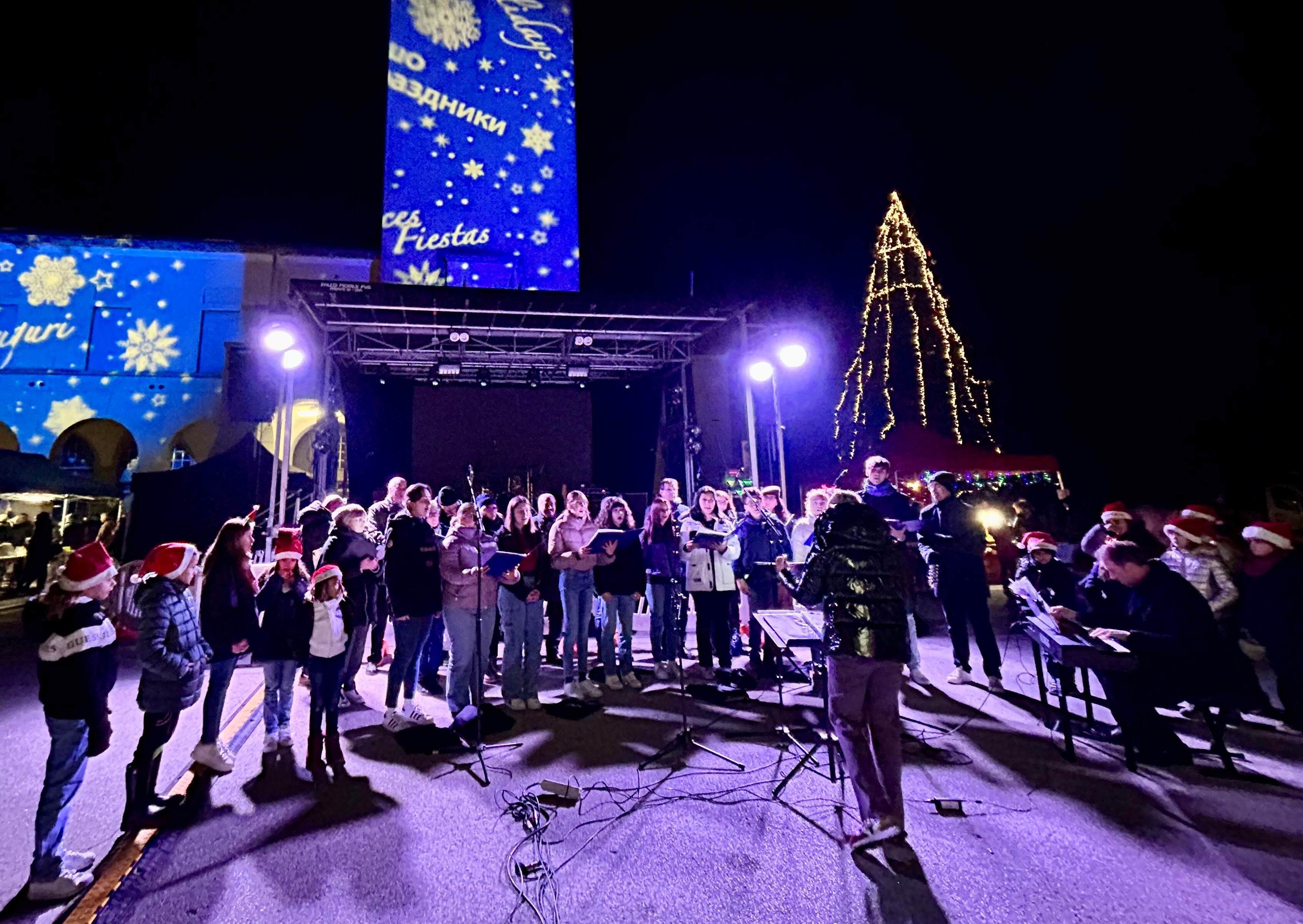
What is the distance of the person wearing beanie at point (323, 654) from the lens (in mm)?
3861

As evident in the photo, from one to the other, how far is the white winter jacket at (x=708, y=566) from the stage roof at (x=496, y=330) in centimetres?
603

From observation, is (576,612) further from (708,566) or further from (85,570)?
(85,570)

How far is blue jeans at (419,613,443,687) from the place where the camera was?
590cm

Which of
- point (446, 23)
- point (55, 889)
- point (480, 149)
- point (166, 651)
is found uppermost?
point (446, 23)

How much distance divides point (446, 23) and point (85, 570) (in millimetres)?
→ 19218

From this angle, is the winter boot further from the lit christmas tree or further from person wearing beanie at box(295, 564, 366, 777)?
the lit christmas tree

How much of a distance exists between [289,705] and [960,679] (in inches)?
242

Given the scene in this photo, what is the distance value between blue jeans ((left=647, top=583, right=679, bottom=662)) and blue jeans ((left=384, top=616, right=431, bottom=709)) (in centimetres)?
238

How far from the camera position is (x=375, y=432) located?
14.5m

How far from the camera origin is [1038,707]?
16.5 feet

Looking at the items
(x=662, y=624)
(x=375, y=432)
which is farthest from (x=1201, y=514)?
(x=375, y=432)

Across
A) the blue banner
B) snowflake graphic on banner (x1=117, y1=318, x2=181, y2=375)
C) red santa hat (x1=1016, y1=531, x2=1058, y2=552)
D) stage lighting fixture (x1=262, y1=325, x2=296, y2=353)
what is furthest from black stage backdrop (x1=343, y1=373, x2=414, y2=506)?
red santa hat (x1=1016, y1=531, x2=1058, y2=552)

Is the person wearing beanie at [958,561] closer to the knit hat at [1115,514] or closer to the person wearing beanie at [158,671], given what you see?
the knit hat at [1115,514]

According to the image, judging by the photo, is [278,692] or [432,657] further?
[432,657]
